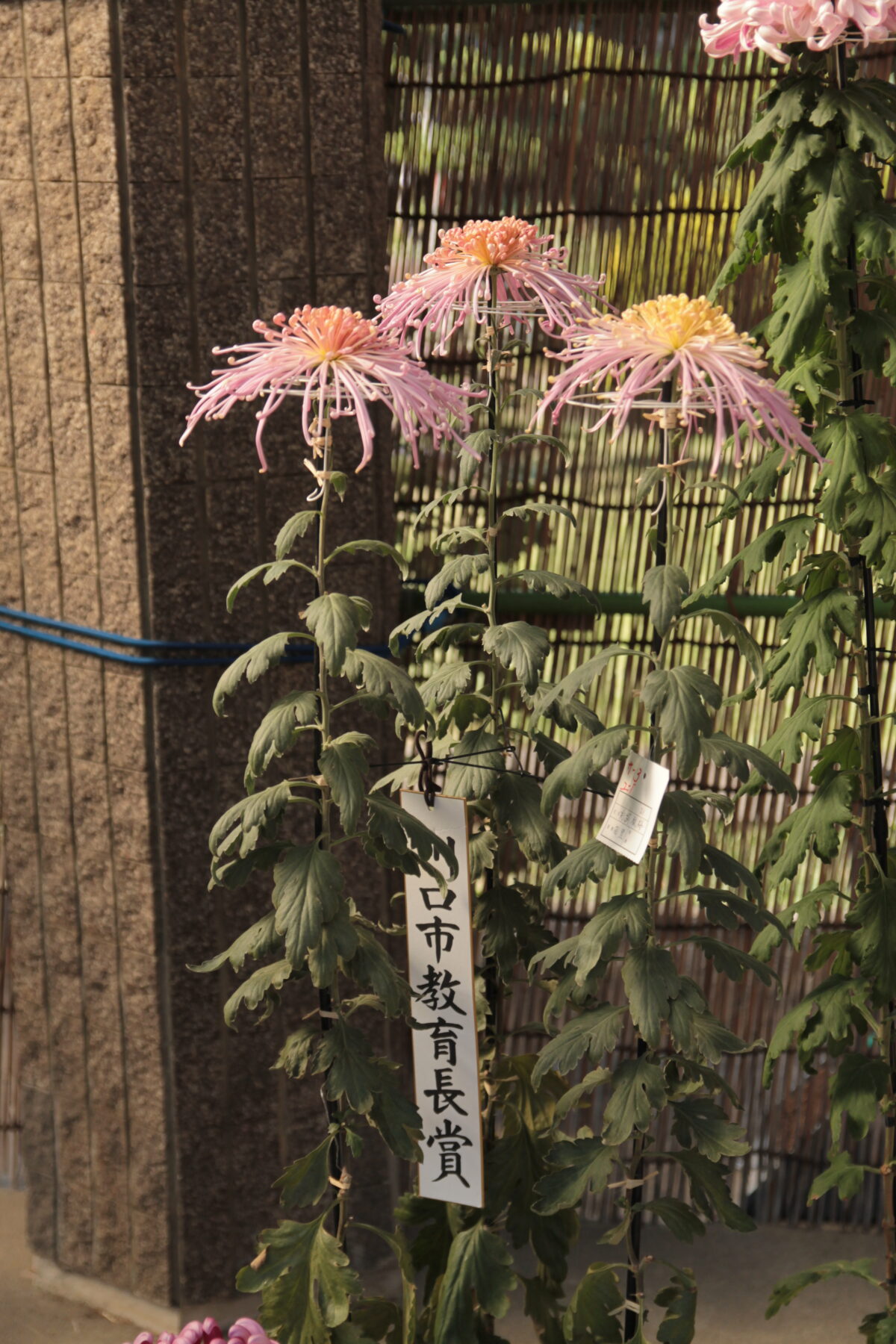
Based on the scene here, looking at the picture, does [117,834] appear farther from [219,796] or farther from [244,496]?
[244,496]

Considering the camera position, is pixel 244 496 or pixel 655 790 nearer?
pixel 655 790

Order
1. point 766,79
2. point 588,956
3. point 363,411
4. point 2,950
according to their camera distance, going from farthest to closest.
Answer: point 2,950 → point 766,79 → point 588,956 → point 363,411

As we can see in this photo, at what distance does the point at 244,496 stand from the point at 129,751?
0.43m

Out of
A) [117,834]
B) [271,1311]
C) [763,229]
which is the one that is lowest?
[271,1311]

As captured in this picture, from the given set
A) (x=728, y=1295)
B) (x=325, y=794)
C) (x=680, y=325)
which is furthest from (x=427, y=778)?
(x=728, y=1295)

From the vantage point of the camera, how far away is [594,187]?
2.45m

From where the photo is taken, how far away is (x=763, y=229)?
1.67 metres

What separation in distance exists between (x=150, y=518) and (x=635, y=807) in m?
0.98

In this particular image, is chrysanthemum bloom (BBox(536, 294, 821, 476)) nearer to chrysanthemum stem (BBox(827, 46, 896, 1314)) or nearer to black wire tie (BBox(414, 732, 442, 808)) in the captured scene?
chrysanthemum stem (BBox(827, 46, 896, 1314))

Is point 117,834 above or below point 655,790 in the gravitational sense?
below

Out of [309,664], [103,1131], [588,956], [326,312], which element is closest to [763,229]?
[326,312]

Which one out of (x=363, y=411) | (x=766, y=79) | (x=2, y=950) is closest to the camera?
(x=363, y=411)

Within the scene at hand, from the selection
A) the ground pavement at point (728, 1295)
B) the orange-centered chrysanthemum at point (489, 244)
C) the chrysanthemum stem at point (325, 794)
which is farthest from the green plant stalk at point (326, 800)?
the ground pavement at point (728, 1295)

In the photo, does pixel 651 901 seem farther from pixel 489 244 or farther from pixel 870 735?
pixel 489 244
